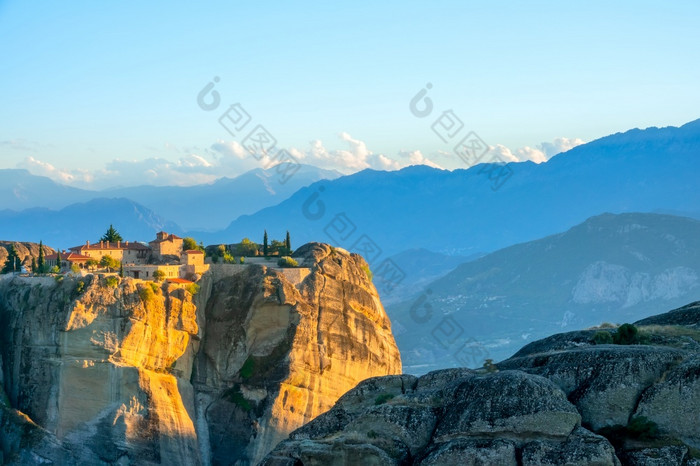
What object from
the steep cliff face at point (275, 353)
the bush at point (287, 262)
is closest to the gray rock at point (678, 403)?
the steep cliff face at point (275, 353)

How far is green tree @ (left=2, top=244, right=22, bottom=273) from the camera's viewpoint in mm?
106562

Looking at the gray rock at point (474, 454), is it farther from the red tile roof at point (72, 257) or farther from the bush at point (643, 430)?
the red tile roof at point (72, 257)

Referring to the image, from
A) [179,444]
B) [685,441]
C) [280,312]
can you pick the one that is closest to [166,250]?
[280,312]

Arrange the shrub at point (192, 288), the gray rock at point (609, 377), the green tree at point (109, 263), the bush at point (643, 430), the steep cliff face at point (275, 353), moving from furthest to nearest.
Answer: the green tree at point (109, 263)
the shrub at point (192, 288)
the steep cliff face at point (275, 353)
the gray rock at point (609, 377)
the bush at point (643, 430)

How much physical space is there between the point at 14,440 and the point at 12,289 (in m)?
13.6

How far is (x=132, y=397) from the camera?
90.8 metres

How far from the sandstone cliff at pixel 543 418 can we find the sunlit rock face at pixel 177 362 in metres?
40.8

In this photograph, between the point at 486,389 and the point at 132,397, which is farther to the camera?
the point at 132,397

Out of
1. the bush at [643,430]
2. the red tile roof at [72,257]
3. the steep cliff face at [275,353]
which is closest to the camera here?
the bush at [643,430]

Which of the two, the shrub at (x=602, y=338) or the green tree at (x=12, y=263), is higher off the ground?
the green tree at (x=12, y=263)

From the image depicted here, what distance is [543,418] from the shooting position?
1828 inches

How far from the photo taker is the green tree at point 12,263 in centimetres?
10656

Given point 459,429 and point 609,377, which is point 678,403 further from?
point 459,429

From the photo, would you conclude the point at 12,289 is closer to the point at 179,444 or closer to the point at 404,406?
the point at 179,444
